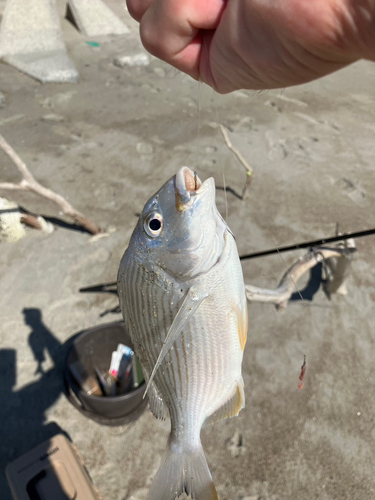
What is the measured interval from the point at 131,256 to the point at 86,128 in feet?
17.7

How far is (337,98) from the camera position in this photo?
7109 mm

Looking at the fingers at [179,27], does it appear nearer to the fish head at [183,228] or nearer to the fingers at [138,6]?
the fingers at [138,6]

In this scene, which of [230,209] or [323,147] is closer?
[230,209]

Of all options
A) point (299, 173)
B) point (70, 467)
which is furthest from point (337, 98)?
point (70, 467)

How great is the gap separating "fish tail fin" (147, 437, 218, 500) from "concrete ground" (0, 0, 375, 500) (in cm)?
140

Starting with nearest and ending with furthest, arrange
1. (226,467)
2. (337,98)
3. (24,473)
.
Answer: (24,473) → (226,467) → (337,98)

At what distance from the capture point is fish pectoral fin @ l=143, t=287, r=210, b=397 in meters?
1.21

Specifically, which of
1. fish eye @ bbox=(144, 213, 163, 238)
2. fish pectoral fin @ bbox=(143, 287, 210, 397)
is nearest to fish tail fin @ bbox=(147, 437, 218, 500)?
fish pectoral fin @ bbox=(143, 287, 210, 397)

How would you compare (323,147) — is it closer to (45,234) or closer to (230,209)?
(230,209)

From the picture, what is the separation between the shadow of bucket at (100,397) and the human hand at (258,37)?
7.09 feet

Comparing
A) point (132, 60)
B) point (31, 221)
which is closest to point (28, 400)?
point (31, 221)

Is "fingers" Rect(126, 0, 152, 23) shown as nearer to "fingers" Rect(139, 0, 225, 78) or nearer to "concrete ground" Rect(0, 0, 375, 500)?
"fingers" Rect(139, 0, 225, 78)

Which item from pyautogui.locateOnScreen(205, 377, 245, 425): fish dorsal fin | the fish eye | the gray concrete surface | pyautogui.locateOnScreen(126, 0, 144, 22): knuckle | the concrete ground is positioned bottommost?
the concrete ground

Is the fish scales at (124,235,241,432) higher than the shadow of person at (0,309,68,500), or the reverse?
the fish scales at (124,235,241,432)
